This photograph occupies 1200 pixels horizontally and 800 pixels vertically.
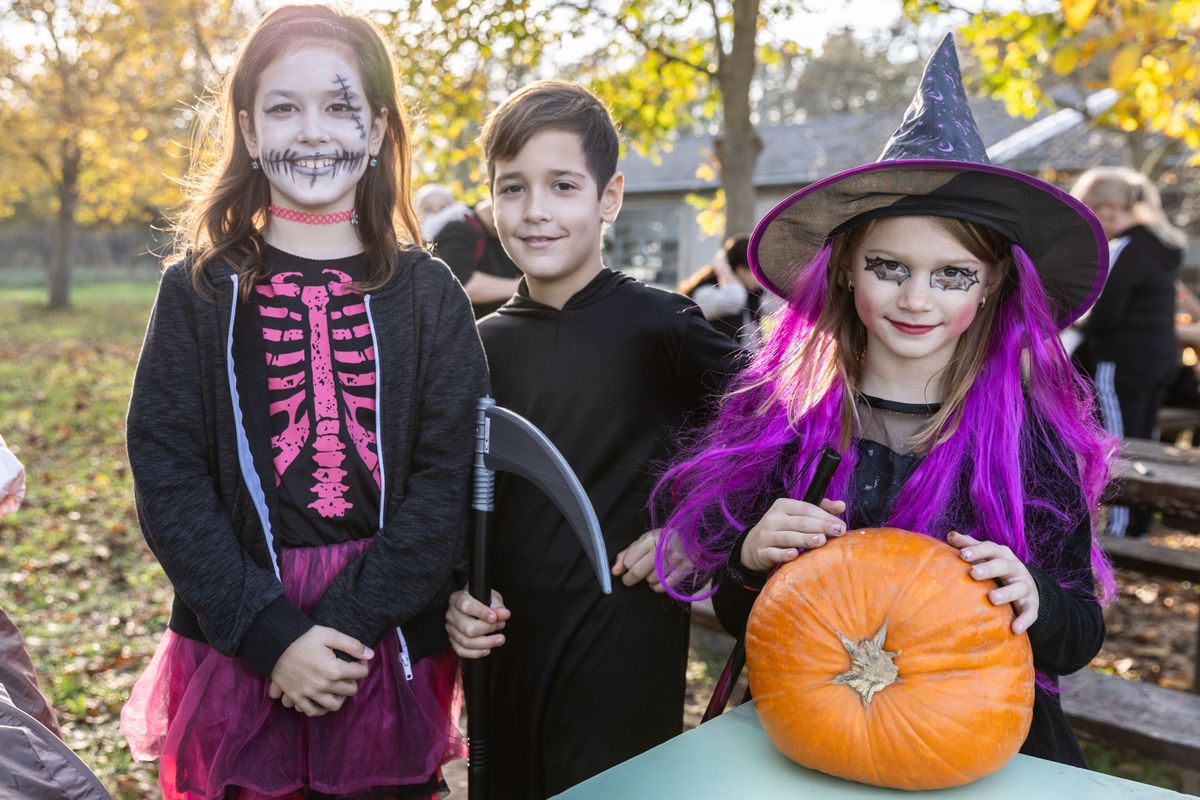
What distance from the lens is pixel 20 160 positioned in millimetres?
24500

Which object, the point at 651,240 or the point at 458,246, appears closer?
the point at 458,246

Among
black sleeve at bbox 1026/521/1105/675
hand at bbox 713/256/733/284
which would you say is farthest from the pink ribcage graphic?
hand at bbox 713/256/733/284

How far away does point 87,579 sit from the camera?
5.64 meters

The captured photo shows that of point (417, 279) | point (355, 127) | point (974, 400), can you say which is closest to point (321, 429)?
point (417, 279)

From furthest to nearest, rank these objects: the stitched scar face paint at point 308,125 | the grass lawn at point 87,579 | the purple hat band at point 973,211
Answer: the grass lawn at point 87,579, the stitched scar face paint at point 308,125, the purple hat band at point 973,211

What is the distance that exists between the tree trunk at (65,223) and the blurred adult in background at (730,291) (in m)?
20.4

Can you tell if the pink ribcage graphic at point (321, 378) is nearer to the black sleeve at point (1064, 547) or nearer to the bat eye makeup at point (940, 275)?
the bat eye makeup at point (940, 275)

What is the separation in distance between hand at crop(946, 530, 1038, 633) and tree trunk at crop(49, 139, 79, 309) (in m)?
24.5

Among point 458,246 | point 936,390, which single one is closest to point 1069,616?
point 936,390

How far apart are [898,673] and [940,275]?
721 millimetres

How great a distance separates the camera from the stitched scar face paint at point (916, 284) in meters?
1.71

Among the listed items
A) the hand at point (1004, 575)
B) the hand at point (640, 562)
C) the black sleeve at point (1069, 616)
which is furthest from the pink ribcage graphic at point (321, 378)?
the black sleeve at point (1069, 616)

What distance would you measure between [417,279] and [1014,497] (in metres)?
1.21

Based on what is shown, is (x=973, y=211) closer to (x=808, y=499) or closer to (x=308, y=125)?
(x=808, y=499)
